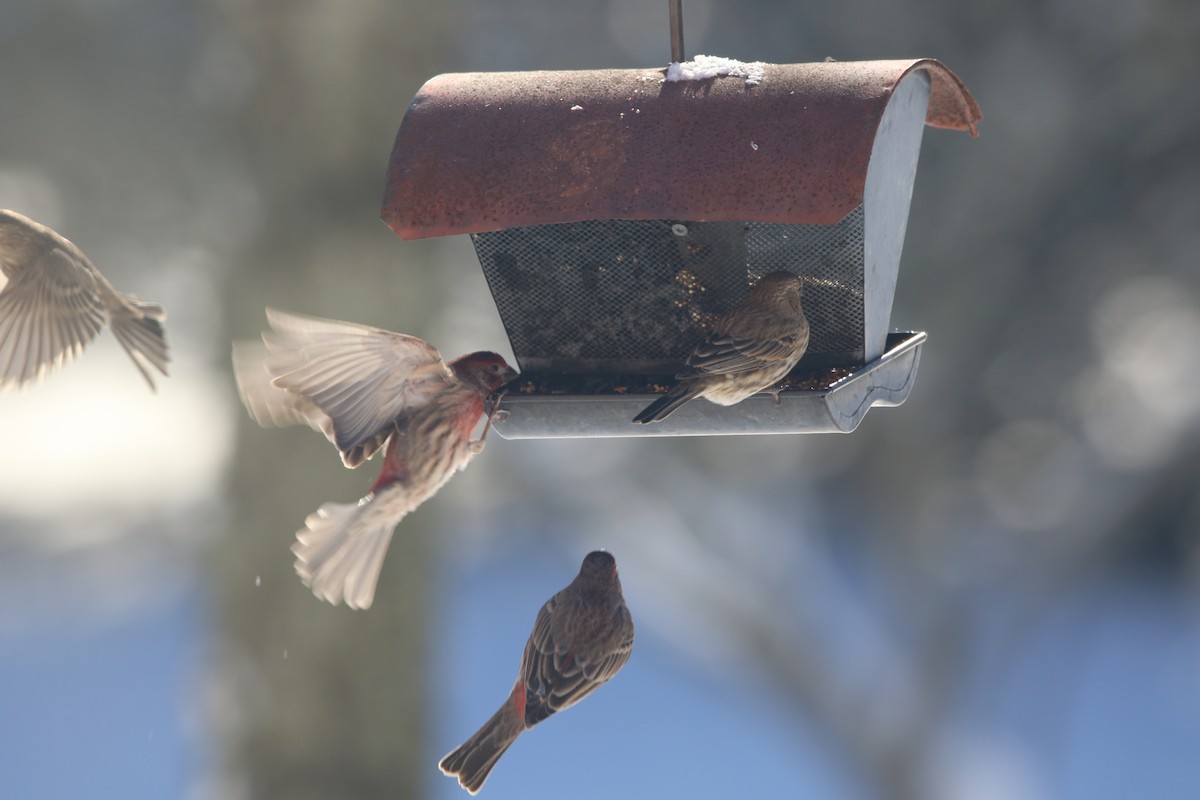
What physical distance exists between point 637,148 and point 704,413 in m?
0.86

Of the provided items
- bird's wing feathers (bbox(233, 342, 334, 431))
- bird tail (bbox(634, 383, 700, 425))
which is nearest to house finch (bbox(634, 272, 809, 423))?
bird tail (bbox(634, 383, 700, 425))

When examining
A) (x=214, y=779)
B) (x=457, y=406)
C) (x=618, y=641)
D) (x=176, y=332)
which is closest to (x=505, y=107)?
(x=457, y=406)

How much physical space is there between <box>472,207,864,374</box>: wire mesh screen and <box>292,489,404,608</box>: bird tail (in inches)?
32.6

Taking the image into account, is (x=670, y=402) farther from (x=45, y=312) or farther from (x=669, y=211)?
(x=45, y=312)

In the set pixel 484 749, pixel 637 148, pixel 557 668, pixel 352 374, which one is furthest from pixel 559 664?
pixel 637 148

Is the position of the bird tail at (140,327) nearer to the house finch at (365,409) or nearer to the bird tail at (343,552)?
the house finch at (365,409)

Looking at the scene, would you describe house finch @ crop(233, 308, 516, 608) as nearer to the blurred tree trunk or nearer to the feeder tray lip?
the feeder tray lip

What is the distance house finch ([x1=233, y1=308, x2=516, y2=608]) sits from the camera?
482cm

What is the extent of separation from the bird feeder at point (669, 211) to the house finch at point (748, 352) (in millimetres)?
84

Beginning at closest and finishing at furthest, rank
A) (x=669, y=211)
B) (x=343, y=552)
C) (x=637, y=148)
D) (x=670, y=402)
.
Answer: (x=669, y=211) < (x=637, y=148) < (x=670, y=402) < (x=343, y=552)

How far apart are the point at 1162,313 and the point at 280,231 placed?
6.16 metres

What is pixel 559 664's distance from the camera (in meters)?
5.33

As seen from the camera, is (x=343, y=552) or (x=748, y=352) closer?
(x=748, y=352)

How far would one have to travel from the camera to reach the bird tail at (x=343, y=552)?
4891 mm
